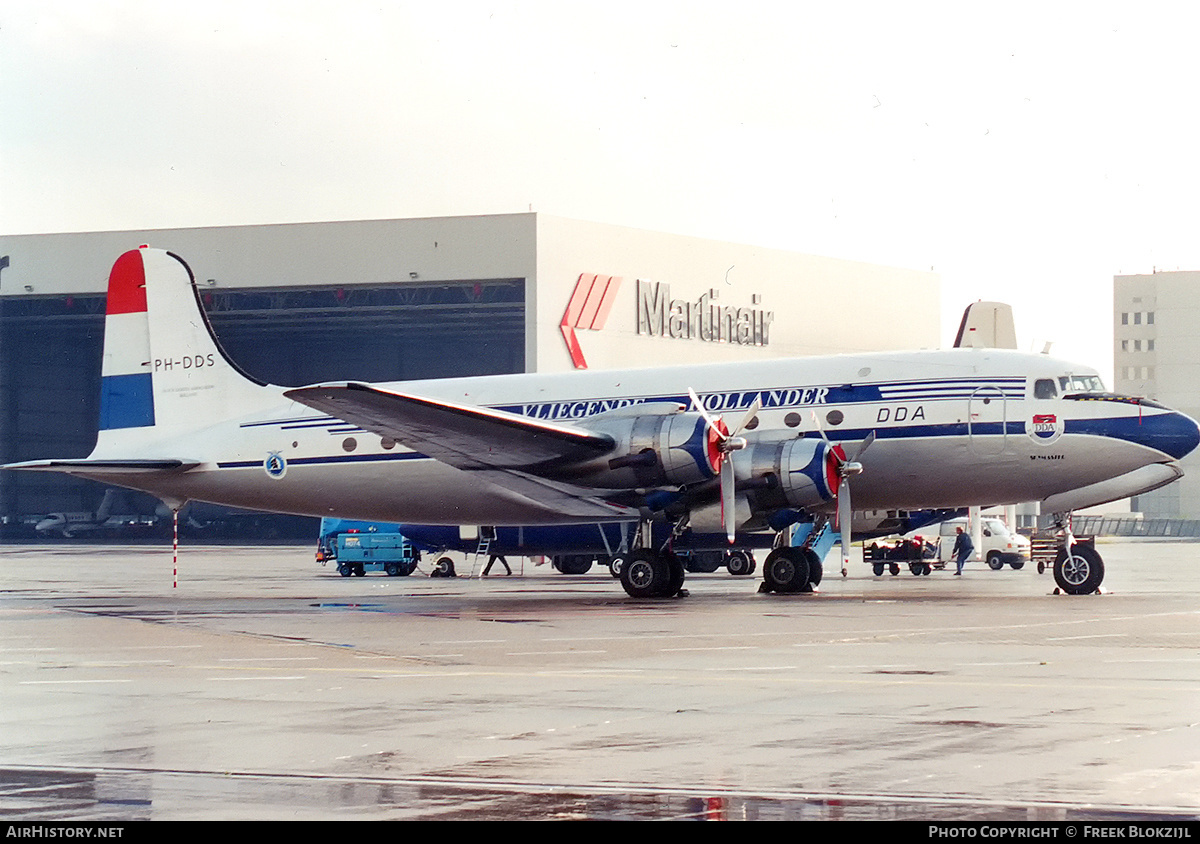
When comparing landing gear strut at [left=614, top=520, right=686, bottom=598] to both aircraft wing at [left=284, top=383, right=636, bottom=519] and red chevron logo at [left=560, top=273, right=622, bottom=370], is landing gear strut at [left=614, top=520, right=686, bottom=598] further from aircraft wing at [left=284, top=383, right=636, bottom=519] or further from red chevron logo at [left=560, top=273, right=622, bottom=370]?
red chevron logo at [left=560, top=273, right=622, bottom=370]

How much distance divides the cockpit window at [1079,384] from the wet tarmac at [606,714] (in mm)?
4576

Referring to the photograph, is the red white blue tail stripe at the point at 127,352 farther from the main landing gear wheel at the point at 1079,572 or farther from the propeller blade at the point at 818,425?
the main landing gear wheel at the point at 1079,572

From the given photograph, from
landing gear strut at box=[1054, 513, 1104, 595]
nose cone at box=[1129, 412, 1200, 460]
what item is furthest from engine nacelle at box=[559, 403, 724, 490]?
nose cone at box=[1129, 412, 1200, 460]

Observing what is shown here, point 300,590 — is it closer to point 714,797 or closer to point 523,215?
point 714,797

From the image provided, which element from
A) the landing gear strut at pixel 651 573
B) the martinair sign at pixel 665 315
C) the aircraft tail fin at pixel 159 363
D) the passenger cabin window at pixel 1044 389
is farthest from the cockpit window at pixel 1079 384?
the martinair sign at pixel 665 315

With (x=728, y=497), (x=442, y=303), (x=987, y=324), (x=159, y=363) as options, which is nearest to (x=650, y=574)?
(x=728, y=497)

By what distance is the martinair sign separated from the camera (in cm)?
6500

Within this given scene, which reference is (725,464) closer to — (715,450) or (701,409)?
(715,450)

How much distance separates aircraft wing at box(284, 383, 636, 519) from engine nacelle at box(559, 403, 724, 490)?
304 millimetres

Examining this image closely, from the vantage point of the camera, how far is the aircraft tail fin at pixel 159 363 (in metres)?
30.5

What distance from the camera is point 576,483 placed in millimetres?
25984

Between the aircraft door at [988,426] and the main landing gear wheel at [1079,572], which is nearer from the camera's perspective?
the aircraft door at [988,426]

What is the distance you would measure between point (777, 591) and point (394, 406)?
7.80 m

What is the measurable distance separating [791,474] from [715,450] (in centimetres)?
137
